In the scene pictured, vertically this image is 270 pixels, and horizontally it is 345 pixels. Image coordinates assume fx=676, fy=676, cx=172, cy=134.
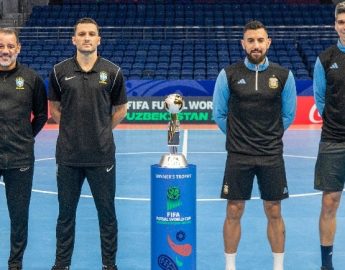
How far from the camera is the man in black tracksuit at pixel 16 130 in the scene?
554 cm

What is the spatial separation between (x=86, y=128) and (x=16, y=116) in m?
0.59

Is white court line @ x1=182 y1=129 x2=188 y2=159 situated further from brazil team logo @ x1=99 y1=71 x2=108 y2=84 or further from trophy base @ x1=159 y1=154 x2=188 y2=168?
trophy base @ x1=159 y1=154 x2=188 y2=168

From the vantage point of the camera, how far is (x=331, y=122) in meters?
5.78

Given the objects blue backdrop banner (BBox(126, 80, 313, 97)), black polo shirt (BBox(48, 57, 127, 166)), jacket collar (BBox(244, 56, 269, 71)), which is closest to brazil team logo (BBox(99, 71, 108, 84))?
black polo shirt (BBox(48, 57, 127, 166))

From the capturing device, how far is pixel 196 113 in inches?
762

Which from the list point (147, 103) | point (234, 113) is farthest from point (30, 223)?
point (147, 103)

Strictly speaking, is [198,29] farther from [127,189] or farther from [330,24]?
[127,189]

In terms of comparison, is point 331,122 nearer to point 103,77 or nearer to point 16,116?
point 103,77

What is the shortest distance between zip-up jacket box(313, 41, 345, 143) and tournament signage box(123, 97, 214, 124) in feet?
44.1

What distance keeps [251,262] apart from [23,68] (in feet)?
9.02

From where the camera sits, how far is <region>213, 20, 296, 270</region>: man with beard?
216 inches

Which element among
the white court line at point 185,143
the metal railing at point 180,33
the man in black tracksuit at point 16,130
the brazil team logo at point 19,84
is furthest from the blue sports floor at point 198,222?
the metal railing at point 180,33

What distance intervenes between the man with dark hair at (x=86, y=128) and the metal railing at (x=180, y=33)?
19.5 metres

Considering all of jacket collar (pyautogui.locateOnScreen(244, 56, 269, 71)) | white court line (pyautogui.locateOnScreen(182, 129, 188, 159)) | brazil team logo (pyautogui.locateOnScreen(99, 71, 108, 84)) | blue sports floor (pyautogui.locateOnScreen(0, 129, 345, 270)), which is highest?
jacket collar (pyautogui.locateOnScreen(244, 56, 269, 71))
